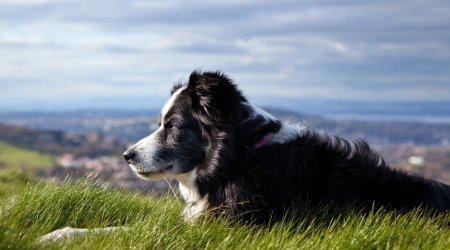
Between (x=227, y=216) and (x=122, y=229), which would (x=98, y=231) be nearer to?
(x=122, y=229)

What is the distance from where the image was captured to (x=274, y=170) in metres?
5.90

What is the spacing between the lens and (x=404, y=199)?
5.94m

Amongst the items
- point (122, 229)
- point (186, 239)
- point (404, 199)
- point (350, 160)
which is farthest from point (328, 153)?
point (122, 229)

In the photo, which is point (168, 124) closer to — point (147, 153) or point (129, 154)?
point (147, 153)

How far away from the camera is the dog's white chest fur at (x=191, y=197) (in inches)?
238

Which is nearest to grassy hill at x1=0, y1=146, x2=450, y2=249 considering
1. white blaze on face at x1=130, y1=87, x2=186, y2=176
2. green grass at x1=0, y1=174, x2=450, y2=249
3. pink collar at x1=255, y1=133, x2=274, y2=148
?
green grass at x1=0, y1=174, x2=450, y2=249

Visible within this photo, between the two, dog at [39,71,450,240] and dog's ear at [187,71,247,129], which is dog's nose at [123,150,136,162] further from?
dog's ear at [187,71,247,129]

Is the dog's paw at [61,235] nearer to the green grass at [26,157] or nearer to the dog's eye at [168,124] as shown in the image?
the dog's eye at [168,124]

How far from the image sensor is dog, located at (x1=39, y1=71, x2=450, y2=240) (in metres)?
5.86

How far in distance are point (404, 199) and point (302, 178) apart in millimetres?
1012

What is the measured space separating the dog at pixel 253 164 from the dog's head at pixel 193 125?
1cm

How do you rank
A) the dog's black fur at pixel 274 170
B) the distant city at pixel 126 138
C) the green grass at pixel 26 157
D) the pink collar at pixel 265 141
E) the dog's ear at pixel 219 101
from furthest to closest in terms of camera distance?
1. the distant city at pixel 126 138
2. the green grass at pixel 26 157
3. the dog's ear at pixel 219 101
4. the pink collar at pixel 265 141
5. the dog's black fur at pixel 274 170

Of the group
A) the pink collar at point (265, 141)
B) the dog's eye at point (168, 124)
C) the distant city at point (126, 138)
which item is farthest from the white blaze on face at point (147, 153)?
the distant city at point (126, 138)

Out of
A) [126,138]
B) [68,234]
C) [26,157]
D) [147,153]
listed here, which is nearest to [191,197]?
[147,153]
